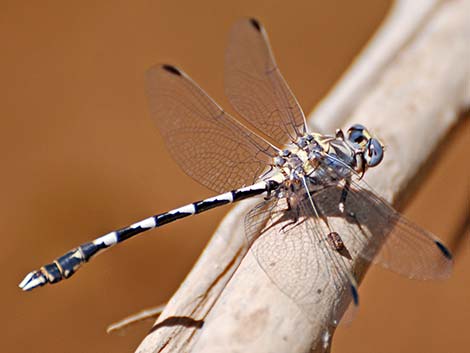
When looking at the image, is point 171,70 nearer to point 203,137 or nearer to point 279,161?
point 203,137

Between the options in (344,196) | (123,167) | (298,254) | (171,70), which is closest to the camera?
(298,254)

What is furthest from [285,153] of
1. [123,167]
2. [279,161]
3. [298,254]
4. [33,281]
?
[123,167]

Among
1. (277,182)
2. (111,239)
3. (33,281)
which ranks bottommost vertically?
(33,281)

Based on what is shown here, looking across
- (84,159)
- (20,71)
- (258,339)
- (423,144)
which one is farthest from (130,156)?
(258,339)

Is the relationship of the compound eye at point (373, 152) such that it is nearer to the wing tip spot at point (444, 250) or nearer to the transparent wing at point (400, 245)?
the transparent wing at point (400, 245)

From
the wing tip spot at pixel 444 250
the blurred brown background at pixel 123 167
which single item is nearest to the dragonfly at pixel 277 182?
the wing tip spot at pixel 444 250

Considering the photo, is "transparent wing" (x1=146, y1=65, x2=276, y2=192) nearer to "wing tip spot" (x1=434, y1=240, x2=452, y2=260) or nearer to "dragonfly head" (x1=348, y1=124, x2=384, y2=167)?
"dragonfly head" (x1=348, y1=124, x2=384, y2=167)
